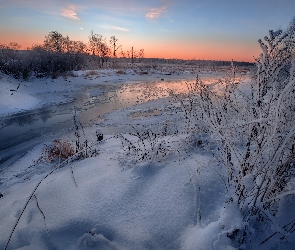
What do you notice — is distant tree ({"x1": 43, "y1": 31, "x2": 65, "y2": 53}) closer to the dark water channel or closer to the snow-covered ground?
the snow-covered ground

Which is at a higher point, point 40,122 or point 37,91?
point 37,91

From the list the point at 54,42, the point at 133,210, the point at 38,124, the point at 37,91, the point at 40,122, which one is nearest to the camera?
the point at 133,210

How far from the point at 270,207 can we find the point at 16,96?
48.0ft

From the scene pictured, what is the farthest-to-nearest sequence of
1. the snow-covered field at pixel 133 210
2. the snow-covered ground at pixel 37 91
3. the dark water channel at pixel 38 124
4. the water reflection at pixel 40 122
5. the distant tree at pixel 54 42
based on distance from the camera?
the distant tree at pixel 54 42 → the snow-covered ground at pixel 37 91 → the water reflection at pixel 40 122 → the dark water channel at pixel 38 124 → the snow-covered field at pixel 133 210

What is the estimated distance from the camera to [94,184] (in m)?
2.48

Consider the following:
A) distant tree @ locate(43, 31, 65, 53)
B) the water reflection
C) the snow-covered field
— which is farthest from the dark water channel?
distant tree @ locate(43, 31, 65, 53)

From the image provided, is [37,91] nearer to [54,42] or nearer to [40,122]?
[40,122]

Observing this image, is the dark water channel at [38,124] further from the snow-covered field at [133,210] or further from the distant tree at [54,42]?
the distant tree at [54,42]

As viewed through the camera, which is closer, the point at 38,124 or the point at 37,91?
the point at 38,124

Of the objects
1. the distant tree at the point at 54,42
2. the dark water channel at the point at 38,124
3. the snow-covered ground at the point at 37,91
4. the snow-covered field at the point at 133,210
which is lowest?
the dark water channel at the point at 38,124

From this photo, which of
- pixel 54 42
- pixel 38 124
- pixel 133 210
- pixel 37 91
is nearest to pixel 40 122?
pixel 38 124

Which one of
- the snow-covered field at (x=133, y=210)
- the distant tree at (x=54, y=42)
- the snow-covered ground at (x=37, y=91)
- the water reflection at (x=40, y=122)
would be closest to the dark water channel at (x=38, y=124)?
the water reflection at (x=40, y=122)

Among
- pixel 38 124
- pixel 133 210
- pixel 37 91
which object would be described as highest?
pixel 133 210

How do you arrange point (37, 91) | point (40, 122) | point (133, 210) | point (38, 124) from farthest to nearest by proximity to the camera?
1. point (37, 91)
2. point (40, 122)
3. point (38, 124)
4. point (133, 210)
